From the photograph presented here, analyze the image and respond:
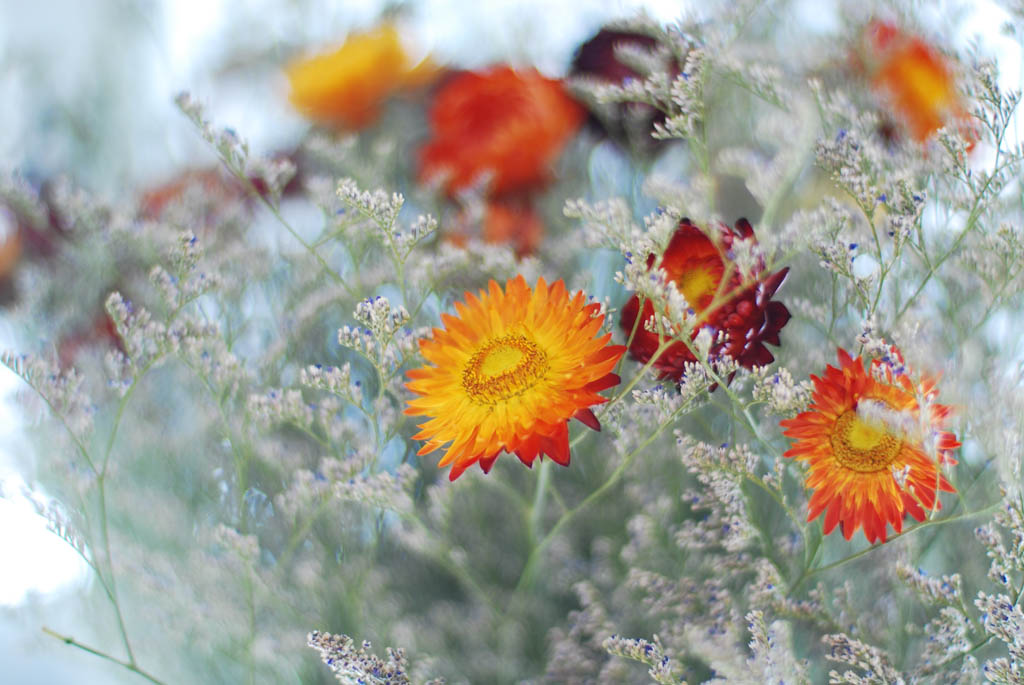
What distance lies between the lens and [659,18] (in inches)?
12.7

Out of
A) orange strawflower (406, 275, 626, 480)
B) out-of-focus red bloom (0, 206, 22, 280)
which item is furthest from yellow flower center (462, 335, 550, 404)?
out-of-focus red bloom (0, 206, 22, 280)

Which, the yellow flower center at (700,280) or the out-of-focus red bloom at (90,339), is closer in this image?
the yellow flower center at (700,280)

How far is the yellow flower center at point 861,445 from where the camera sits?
0.26m

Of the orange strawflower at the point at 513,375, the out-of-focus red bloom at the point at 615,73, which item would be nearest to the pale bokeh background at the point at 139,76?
the out-of-focus red bloom at the point at 615,73

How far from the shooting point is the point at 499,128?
0.37m

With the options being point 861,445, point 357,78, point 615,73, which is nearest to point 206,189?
point 357,78

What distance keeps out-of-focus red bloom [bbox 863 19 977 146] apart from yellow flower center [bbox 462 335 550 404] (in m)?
0.21

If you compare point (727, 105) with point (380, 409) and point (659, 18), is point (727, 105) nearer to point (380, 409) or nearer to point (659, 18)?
point (659, 18)

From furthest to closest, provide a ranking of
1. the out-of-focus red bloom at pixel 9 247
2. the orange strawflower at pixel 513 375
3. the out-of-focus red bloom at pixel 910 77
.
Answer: the out-of-focus red bloom at pixel 9 247
the out-of-focus red bloom at pixel 910 77
the orange strawflower at pixel 513 375

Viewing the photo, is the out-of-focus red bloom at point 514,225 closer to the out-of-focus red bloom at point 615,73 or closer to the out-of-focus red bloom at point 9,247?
the out-of-focus red bloom at point 615,73

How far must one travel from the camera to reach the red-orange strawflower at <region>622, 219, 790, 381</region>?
0.27 metres

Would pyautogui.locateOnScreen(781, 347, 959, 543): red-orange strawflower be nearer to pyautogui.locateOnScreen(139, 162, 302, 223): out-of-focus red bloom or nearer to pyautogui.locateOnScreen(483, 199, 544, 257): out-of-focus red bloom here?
pyautogui.locateOnScreen(483, 199, 544, 257): out-of-focus red bloom

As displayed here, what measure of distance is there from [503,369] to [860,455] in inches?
4.6

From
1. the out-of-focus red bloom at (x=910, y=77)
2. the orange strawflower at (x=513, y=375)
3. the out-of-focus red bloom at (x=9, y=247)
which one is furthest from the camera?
the out-of-focus red bloom at (x=9, y=247)
